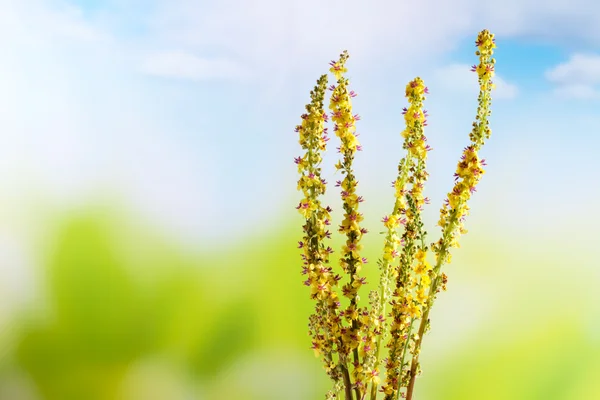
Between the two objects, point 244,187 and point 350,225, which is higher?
point 244,187

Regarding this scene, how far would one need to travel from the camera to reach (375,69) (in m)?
1.60

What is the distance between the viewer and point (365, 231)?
1.16m

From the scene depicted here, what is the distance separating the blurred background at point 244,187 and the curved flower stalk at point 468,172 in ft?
1.21

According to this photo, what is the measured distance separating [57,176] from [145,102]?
252mm

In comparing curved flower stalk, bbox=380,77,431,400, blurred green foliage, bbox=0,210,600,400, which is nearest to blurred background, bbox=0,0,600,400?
blurred green foliage, bbox=0,210,600,400

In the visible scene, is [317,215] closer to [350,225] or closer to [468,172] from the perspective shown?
[350,225]

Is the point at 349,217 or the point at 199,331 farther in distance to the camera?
the point at 199,331

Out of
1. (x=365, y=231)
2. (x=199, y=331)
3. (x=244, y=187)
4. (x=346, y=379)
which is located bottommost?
(x=346, y=379)

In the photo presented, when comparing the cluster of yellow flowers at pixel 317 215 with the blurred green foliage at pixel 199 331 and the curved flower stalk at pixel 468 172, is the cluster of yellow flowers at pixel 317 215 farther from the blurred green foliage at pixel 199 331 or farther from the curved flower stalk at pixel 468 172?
the blurred green foliage at pixel 199 331

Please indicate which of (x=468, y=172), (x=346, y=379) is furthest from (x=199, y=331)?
(x=468, y=172)

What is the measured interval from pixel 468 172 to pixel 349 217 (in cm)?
21

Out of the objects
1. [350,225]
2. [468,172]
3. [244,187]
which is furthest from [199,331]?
[468,172]

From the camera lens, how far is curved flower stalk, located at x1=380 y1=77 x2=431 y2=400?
1.18 meters

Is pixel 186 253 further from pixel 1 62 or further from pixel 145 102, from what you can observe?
pixel 1 62
